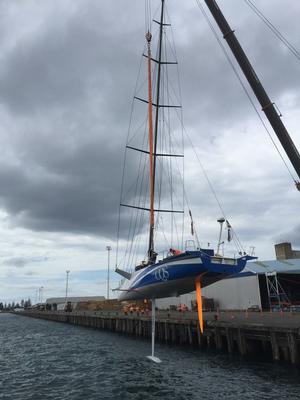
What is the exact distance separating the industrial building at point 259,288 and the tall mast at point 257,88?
26326 mm

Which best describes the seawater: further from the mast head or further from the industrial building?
the mast head

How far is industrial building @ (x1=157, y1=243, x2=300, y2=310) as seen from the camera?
45.1m

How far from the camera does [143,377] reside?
21797 mm

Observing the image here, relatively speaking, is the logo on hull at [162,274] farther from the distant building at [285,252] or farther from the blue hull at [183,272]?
the distant building at [285,252]

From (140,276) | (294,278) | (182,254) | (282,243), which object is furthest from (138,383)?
(282,243)

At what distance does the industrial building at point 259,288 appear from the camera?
45.1 metres

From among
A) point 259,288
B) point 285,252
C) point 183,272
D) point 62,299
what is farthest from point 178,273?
point 62,299

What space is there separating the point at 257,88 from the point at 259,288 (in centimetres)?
3153

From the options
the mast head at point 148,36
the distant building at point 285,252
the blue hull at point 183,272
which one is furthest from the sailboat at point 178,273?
the distant building at point 285,252

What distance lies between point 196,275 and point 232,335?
11.3m

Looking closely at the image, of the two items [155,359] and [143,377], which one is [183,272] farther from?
[155,359]

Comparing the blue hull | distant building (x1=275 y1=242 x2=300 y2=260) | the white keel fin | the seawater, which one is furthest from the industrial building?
the blue hull

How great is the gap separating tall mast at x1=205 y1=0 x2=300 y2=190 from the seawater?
10.0 meters

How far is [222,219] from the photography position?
713 inches
